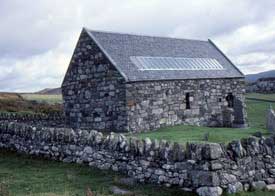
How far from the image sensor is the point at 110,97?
91.0 feet

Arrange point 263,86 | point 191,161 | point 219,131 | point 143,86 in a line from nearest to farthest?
point 191,161 → point 219,131 → point 143,86 → point 263,86

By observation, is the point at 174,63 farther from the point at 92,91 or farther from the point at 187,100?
the point at 92,91

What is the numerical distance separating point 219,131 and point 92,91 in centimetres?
850

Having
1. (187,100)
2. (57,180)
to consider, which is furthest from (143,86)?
(57,180)

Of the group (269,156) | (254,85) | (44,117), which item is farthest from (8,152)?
(254,85)

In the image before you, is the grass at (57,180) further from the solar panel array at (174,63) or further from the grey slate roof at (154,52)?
the solar panel array at (174,63)

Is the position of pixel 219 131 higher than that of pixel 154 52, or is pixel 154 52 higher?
pixel 154 52

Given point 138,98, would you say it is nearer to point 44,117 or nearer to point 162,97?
point 162,97

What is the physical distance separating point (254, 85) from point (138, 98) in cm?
3752

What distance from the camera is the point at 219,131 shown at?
2700cm

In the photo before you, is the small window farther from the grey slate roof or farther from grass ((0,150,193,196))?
grass ((0,150,193,196))

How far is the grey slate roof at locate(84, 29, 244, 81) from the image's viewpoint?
92.9 feet

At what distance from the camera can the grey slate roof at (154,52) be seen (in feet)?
92.9

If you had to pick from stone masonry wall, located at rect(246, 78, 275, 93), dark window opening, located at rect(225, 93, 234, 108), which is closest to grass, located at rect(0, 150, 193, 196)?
dark window opening, located at rect(225, 93, 234, 108)
